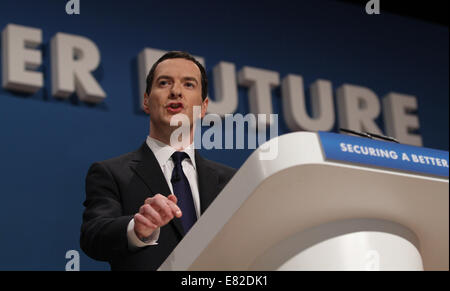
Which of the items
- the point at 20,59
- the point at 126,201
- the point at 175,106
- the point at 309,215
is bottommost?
the point at 309,215

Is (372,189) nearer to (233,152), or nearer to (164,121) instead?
(164,121)

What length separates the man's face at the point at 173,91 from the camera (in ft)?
5.61

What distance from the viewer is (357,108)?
3.66 metres

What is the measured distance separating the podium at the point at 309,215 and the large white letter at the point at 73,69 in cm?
193

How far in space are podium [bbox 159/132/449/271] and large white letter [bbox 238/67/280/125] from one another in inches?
89.1

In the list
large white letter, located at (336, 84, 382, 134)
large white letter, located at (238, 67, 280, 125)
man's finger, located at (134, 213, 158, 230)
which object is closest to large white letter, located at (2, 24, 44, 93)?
large white letter, located at (238, 67, 280, 125)

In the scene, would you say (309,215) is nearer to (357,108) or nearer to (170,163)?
(170,163)

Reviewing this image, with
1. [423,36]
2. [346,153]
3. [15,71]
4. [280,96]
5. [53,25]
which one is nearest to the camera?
[346,153]

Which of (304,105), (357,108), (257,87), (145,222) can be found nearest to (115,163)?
(145,222)

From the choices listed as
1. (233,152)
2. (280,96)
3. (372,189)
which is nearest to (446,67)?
(280,96)

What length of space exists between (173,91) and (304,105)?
193 cm

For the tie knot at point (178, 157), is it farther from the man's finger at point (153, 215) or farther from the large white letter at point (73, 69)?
the large white letter at point (73, 69)

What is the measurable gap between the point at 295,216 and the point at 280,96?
8.39 ft
